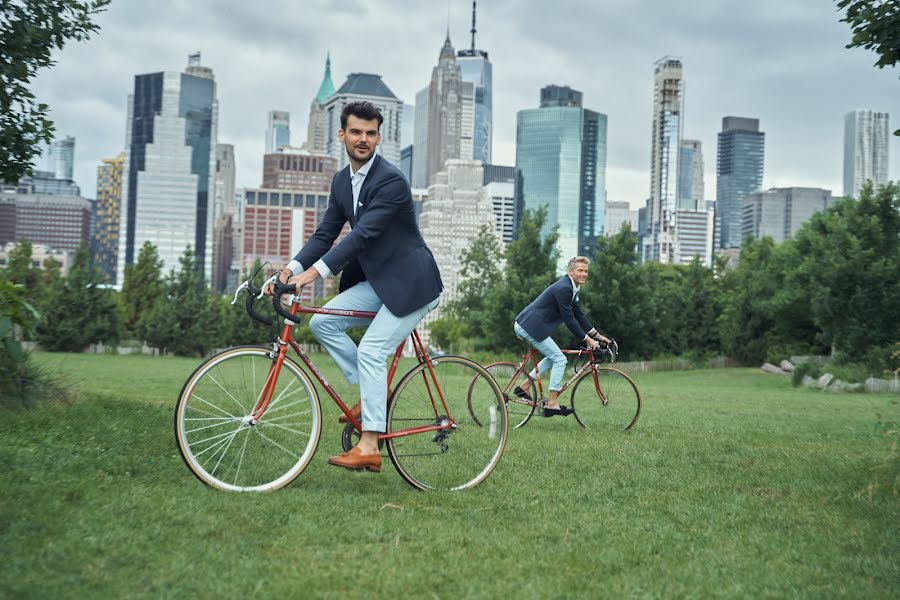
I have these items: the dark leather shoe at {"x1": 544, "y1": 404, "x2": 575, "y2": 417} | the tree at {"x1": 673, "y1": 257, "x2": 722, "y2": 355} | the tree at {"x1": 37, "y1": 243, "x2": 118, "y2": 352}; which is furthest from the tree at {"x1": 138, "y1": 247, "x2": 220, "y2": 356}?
the dark leather shoe at {"x1": 544, "y1": 404, "x2": 575, "y2": 417}

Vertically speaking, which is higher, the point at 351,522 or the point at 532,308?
the point at 532,308

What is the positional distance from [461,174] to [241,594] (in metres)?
196

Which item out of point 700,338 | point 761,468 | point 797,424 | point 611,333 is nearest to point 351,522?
point 761,468

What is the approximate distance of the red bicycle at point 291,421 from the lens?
4777 mm

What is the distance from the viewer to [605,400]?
972 cm

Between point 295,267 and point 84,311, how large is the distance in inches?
1428

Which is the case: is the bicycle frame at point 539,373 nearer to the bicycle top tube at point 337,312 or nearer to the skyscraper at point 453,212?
the bicycle top tube at point 337,312

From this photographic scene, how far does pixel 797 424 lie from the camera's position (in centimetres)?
1077

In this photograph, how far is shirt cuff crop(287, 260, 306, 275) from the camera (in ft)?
16.6

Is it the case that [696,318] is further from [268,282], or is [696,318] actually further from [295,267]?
[268,282]

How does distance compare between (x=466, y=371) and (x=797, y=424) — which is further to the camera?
(x=797, y=424)

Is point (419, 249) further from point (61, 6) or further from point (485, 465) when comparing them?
point (61, 6)

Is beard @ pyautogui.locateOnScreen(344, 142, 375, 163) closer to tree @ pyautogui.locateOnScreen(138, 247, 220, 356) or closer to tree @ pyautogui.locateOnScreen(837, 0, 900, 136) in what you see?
tree @ pyautogui.locateOnScreen(837, 0, 900, 136)

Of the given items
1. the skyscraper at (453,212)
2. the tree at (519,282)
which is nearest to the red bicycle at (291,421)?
the tree at (519,282)
